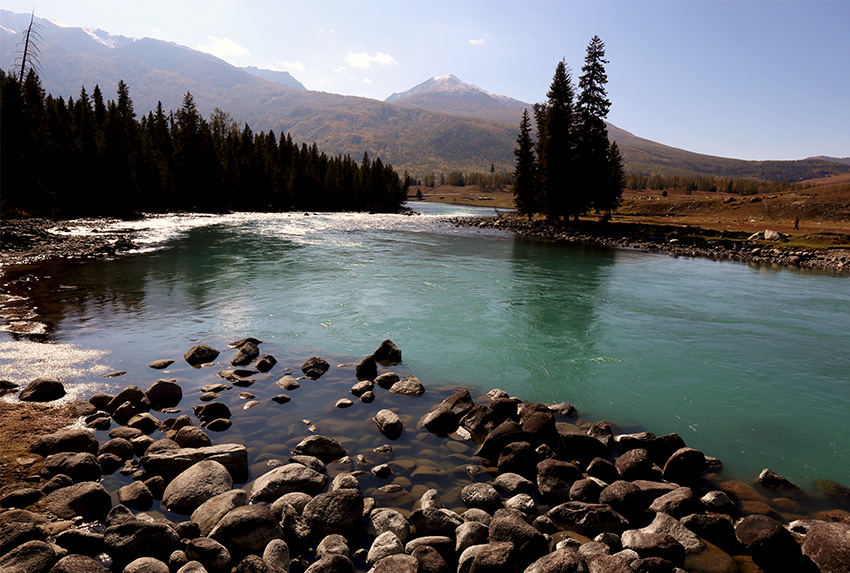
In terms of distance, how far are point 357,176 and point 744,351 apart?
12673 cm

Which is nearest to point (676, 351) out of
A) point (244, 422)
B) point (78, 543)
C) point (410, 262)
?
point (244, 422)

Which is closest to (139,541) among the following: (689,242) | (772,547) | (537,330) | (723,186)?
(772,547)

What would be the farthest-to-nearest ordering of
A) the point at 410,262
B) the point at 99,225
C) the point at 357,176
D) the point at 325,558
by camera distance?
the point at 357,176 → the point at 99,225 → the point at 410,262 → the point at 325,558

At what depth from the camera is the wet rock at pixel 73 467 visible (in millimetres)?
7375

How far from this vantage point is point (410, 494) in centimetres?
761

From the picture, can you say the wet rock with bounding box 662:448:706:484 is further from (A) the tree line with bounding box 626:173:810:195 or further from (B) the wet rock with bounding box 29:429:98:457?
(A) the tree line with bounding box 626:173:810:195

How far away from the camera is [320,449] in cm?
859

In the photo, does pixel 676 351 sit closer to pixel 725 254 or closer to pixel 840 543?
pixel 840 543

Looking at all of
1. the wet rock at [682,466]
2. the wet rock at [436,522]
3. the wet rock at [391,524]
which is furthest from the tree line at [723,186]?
the wet rock at [391,524]

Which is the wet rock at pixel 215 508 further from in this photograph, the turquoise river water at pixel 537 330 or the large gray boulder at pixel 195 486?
the turquoise river water at pixel 537 330

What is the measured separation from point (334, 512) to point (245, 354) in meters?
8.19

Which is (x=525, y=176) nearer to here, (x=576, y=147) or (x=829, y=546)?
(x=576, y=147)

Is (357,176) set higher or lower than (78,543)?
higher

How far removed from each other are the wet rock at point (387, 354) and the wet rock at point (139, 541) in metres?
8.55
